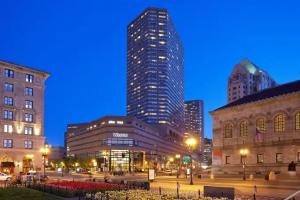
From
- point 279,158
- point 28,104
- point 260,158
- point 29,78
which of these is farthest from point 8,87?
point 279,158

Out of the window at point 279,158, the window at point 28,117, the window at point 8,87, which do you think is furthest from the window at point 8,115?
the window at point 279,158

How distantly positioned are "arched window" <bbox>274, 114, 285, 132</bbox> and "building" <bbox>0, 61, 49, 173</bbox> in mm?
55974

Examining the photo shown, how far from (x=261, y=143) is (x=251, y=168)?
549cm

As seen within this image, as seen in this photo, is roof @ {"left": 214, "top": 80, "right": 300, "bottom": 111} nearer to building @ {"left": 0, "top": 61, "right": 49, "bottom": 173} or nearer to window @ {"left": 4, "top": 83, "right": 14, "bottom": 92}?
building @ {"left": 0, "top": 61, "right": 49, "bottom": 173}

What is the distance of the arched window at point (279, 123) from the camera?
79000mm

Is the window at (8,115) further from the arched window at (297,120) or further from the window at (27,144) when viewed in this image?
the arched window at (297,120)

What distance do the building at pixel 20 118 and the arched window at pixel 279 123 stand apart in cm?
5597

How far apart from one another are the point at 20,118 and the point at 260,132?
183 feet

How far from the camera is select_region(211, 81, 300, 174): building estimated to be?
252ft

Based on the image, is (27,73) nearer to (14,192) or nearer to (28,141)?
(28,141)

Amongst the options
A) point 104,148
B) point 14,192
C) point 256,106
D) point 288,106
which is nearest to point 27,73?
point 256,106

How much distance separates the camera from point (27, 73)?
342ft

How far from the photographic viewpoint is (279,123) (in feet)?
262

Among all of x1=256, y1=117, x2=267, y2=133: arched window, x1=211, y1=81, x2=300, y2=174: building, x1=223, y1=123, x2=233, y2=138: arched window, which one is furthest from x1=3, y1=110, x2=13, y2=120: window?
x1=256, y1=117, x2=267, y2=133: arched window
